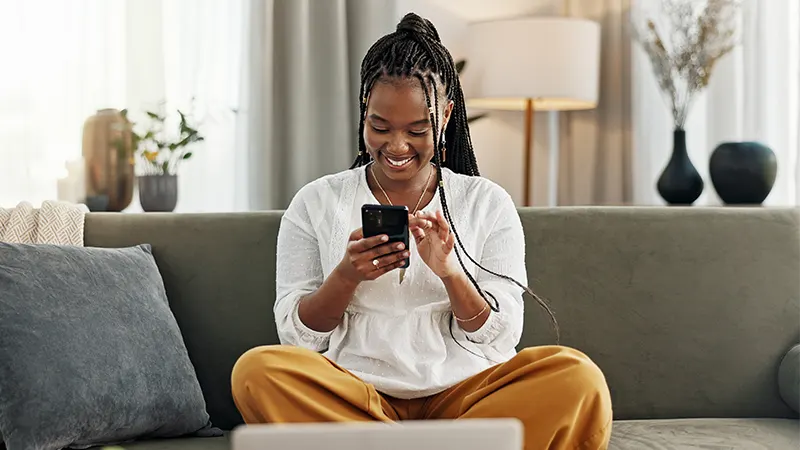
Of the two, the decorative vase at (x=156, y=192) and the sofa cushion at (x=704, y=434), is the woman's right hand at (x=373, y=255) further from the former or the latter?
the decorative vase at (x=156, y=192)

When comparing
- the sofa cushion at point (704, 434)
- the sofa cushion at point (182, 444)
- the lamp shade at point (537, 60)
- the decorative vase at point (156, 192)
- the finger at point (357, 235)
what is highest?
the lamp shade at point (537, 60)

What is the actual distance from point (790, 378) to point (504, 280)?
0.68 m

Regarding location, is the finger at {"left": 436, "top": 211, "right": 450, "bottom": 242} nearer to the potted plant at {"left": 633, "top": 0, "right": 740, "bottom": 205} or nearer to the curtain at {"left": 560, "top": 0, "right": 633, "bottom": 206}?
the potted plant at {"left": 633, "top": 0, "right": 740, "bottom": 205}

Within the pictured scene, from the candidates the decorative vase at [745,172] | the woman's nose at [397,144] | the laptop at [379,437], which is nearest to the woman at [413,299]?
the woman's nose at [397,144]

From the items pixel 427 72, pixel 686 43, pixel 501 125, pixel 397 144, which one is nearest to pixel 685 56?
pixel 686 43

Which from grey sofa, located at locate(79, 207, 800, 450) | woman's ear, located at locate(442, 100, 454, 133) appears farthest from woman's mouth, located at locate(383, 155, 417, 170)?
grey sofa, located at locate(79, 207, 800, 450)

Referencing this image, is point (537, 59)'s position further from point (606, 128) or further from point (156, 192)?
point (156, 192)

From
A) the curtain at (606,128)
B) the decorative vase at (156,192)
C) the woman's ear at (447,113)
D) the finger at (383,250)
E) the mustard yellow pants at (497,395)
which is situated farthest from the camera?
the curtain at (606,128)

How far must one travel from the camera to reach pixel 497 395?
5.54ft

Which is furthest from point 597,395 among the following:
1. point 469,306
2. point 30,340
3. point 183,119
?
point 183,119

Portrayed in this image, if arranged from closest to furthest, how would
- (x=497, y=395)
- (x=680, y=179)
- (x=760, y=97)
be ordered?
(x=497, y=395)
(x=680, y=179)
(x=760, y=97)

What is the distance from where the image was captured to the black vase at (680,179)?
10.1 ft

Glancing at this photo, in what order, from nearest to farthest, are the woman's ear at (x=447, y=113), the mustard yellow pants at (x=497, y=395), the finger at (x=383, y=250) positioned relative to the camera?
the mustard yellow pants at (x=497, y=395)
the finger at (x=383, y=250)
the woman's ear at (x=447, y=113)

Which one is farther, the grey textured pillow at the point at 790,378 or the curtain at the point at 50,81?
the curtain at the point at 50,81
